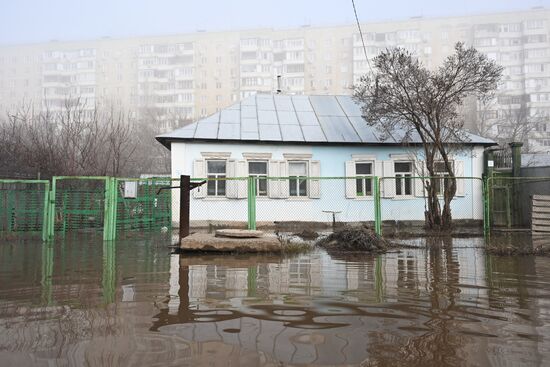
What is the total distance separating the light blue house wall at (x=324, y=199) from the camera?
16188 millimetres

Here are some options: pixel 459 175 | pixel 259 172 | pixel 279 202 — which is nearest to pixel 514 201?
pixel 459 175

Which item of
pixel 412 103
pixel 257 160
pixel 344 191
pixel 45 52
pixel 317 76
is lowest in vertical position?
pixel 344 191

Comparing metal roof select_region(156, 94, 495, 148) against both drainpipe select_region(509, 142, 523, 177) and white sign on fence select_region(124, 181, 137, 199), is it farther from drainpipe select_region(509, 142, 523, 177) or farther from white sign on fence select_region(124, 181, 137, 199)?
white sign on fence select_region(124, 181, 137, 199)

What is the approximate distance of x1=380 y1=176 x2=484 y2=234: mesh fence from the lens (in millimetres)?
16737

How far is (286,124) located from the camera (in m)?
17.9

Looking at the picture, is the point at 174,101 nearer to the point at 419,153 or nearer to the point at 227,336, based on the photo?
the point at 419,153

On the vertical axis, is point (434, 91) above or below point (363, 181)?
above

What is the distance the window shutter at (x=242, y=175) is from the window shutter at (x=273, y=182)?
98 centimetres

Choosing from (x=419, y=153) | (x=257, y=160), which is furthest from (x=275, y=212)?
(x=419, y=153)

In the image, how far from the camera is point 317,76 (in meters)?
68.0

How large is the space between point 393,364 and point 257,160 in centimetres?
1440

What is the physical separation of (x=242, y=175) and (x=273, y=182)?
132cm

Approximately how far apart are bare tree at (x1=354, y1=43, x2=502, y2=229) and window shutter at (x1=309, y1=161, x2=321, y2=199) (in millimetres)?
3239

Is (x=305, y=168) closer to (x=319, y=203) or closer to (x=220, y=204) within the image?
(x=319, y=203)
